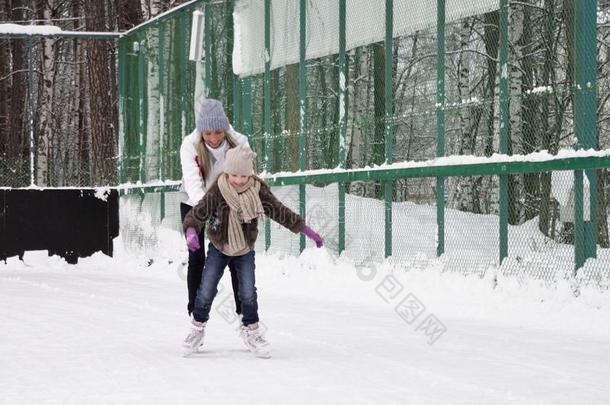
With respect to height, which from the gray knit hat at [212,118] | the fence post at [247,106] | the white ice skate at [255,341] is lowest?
the white ice skate at [255,341]

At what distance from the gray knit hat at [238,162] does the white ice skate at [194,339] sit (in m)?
0.94

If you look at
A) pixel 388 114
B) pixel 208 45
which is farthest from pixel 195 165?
pixel 208 45

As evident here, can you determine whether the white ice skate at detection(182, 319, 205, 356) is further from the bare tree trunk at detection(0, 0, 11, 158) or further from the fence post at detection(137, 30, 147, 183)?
the bare tree trunk at detection(0, 0, 11, 158)

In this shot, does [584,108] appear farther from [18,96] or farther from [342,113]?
[18,96]

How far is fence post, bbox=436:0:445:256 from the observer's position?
410 inches

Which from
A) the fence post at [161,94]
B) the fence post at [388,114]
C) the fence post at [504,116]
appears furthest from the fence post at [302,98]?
the fence post at [161,94]

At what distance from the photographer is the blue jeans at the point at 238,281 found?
707 cm

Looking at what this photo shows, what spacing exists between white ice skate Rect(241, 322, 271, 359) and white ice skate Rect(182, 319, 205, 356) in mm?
255

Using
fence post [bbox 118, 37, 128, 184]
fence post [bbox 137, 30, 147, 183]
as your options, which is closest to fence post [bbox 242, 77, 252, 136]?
fence post [bbox 137, 30, 147, 183]

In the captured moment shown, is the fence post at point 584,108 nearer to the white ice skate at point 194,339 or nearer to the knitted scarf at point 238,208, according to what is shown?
the knitted scarf at point 238,208

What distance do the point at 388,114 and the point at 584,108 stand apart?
267 cm

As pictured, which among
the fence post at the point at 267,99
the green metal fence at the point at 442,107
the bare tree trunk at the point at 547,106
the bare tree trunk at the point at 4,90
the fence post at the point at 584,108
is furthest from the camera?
the bare tree trunk at the point at 4,90

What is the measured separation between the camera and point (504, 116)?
961 centimetres

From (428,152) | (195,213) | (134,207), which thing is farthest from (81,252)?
(195,213)
